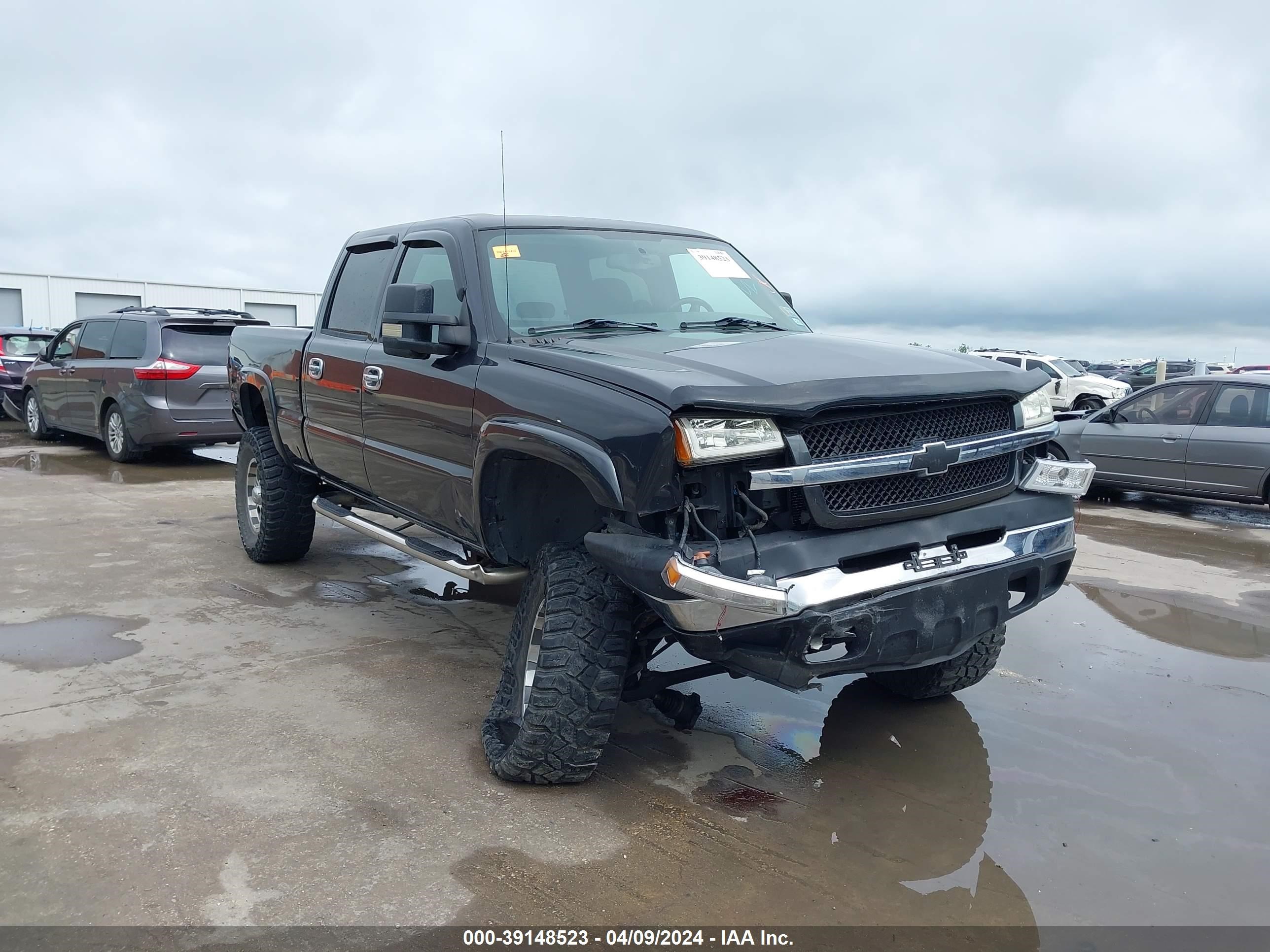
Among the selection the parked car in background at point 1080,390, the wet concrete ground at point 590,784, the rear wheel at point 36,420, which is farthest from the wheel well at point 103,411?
the parked car in background at point 1080,390

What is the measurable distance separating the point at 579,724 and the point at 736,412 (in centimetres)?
117

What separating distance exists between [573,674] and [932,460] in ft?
4.41

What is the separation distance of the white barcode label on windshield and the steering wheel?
25 centimetres

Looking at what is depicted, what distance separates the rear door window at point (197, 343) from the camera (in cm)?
1121

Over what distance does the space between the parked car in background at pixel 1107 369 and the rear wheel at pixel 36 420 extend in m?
33.4

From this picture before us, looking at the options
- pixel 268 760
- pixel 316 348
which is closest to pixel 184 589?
pixel 316 348

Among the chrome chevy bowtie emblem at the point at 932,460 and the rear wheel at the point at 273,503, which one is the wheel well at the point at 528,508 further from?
the rear wheel at the point at 273,503

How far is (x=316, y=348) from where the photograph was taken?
5.49 metres

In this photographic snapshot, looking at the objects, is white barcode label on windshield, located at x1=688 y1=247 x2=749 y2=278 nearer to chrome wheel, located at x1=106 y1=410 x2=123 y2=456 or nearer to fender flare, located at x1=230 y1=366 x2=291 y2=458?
fender flare, located at x1=230 y1=366 x2=291 y2=458

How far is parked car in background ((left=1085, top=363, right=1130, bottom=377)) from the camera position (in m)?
38.9

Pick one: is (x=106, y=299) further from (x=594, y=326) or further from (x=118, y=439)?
(x=594, y=326)

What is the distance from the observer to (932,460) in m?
3.24

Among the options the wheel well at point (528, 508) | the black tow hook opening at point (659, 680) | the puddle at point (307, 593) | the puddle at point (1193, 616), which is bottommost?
the puddle at point (1193, 616)

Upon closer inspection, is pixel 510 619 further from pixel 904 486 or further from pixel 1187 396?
pixel 1187 396
